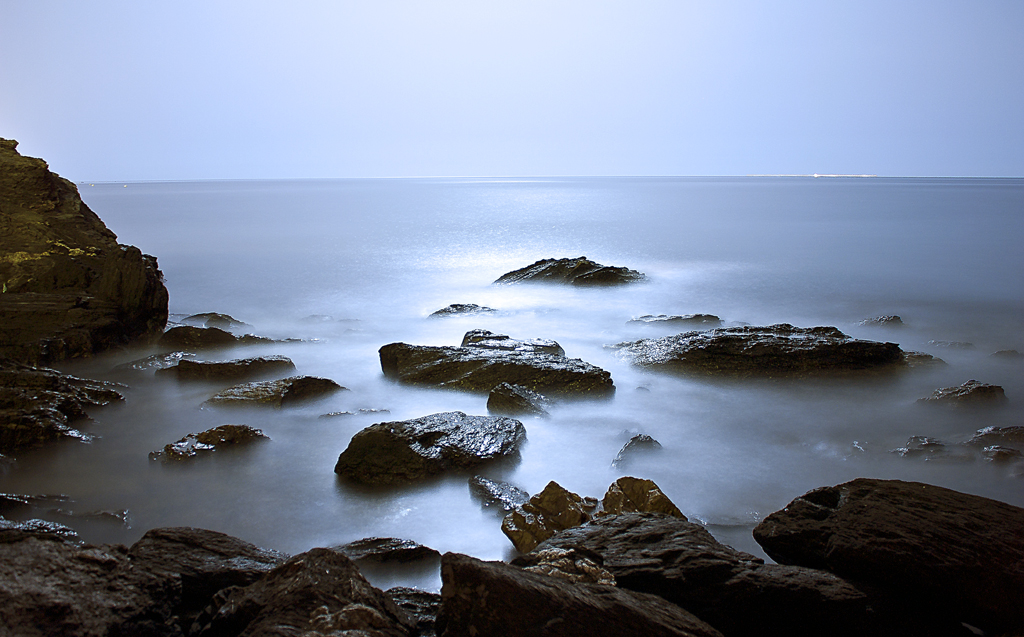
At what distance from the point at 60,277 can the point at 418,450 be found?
21.8ft

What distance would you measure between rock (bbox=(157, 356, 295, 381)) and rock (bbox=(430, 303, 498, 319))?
4.07m

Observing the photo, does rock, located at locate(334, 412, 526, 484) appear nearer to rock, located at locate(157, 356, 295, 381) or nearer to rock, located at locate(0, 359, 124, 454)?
rock, located at locate(0, 359, 124, 454)

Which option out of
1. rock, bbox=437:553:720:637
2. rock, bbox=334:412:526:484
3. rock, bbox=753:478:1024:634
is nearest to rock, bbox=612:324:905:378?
rock, bbox=334:412:526:484

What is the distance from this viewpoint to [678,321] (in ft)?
34.3

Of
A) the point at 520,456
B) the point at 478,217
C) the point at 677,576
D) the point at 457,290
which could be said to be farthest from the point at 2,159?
the point at 478,217

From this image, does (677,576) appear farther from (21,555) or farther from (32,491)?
(32,491)

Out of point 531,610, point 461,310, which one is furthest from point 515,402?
point 461,310

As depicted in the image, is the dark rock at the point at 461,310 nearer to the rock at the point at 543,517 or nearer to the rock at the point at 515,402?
the rock at the point at 515,402

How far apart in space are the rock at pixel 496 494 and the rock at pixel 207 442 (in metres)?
2.05

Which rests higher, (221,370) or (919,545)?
(919,545)

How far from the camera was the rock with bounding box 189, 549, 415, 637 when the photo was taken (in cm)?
248

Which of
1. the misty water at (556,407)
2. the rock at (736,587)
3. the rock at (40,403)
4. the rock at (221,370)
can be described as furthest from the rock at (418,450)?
the rock at (221,370)

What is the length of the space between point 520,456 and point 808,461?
7.57ft

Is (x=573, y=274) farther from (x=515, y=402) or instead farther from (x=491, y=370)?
(x=515, y=402)
